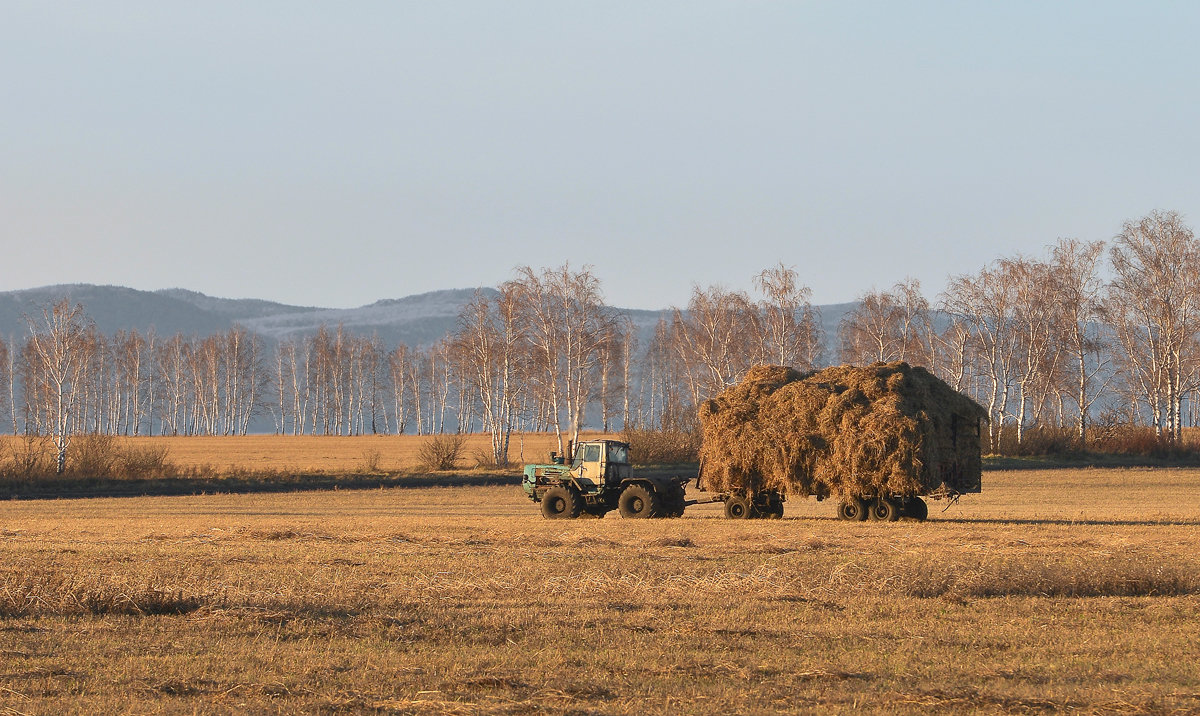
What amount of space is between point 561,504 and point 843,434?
312 inches

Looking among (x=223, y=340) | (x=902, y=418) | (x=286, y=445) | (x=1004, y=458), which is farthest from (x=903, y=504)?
(x=223, y=340)

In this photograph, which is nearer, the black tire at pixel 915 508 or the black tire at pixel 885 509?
the black tire at pixel 885 509

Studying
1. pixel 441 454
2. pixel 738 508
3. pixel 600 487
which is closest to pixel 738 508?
pixel 738 508

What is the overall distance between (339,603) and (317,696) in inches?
184

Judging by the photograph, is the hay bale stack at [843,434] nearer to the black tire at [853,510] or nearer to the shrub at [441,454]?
the black tire at [853,510]

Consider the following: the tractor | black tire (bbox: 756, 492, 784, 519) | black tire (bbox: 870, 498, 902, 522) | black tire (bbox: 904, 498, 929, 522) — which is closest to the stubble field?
black tire (bbox: 870, 498, 902, 522)

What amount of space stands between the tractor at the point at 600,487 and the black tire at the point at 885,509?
5.01 metres

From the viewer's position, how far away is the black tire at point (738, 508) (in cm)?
2928

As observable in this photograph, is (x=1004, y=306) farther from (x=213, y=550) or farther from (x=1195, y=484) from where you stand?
(x=213, y=550)

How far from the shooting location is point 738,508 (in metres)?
29.5

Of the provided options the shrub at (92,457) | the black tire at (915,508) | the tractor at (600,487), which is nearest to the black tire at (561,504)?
the tractor at (600,487)

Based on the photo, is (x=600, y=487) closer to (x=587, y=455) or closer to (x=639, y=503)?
(x=587, y=455)

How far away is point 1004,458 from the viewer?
60.9m

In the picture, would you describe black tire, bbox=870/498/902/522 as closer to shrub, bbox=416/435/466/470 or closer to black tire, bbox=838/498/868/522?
black tire, bbox=838/498/868/522
